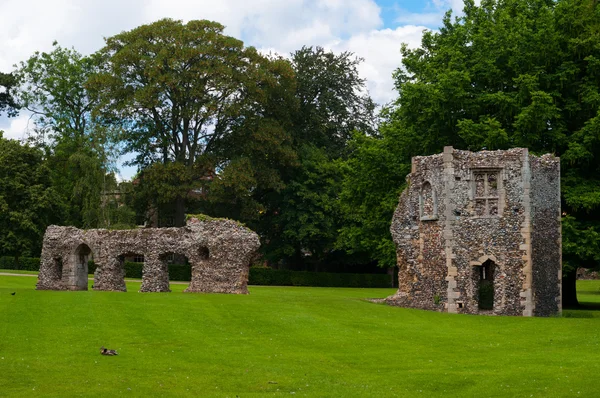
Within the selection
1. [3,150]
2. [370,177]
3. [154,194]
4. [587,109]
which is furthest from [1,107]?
[587,109]

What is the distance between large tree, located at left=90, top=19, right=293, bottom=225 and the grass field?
2533 cm

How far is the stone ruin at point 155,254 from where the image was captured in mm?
38906

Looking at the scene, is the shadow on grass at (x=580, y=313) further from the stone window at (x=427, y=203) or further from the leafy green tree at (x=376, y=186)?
the leafy green tree at (x=376, y=186)

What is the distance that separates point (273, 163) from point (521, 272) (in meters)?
31.5

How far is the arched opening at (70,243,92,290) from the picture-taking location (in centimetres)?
4228

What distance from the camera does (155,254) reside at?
1596 inches

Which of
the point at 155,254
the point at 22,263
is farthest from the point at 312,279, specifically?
the point at 155,254

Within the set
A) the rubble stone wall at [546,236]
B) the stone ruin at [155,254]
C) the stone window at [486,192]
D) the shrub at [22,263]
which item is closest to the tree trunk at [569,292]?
the rubble stone wall at [546,236]

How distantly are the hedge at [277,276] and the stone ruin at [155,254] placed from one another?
1606 centimetres

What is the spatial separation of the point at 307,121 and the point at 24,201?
2244cm

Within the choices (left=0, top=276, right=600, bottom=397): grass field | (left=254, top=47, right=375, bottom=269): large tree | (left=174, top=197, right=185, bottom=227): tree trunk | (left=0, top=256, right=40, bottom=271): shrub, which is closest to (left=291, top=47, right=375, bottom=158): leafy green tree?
(left=254, top=47, right=375, bottom=269): large tree

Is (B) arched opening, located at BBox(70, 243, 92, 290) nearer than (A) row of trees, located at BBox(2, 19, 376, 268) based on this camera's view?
Yes

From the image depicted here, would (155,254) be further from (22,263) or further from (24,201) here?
(22,263)

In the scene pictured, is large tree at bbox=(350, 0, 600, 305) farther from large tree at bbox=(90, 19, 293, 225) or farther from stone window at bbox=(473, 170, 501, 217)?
large tree at bbox=(90, 19, 293, 225)
